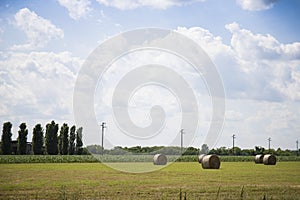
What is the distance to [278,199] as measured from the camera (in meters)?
14.1

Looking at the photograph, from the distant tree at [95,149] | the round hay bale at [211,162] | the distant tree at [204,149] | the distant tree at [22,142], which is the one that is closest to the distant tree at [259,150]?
the distant tree at [204,149]

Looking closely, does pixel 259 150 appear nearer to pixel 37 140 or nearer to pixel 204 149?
pixel 204 149

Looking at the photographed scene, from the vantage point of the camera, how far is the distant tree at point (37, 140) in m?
86.7

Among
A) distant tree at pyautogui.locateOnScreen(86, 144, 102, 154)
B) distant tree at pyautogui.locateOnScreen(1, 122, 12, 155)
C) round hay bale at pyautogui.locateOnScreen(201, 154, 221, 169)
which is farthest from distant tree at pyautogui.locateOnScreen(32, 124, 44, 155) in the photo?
round hay bale at pyautogui.locateOnScreen(201, 154, 221, 169)

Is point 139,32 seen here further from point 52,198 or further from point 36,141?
point 36,141

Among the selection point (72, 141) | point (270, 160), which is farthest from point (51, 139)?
point (270, 160)

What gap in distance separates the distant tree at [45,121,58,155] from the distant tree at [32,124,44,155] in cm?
145

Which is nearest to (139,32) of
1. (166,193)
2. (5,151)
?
(166,193)

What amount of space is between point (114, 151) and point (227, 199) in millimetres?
77064

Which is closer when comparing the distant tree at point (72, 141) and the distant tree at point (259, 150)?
the distant tree at point (72, 141)

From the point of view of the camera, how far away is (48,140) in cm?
8919

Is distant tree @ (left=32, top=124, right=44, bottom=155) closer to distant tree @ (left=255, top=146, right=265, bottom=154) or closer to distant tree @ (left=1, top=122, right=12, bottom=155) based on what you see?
distant tree @ (left=1, top=122, right=12, bottom=155)

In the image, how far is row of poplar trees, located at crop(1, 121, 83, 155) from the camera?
84312 mm

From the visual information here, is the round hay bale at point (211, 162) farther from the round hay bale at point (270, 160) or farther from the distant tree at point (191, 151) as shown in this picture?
the distant tree at point (191, 151)
